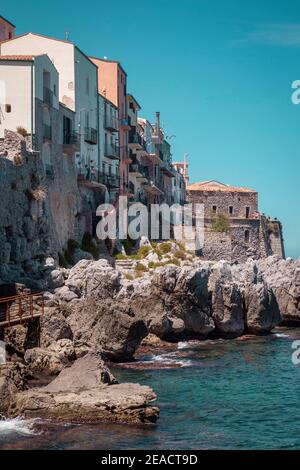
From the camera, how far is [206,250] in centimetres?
8025

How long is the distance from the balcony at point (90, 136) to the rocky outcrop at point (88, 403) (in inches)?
1291

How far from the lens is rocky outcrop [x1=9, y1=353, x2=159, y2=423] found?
22.3 metres

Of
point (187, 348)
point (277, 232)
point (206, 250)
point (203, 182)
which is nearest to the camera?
point (187, 348)

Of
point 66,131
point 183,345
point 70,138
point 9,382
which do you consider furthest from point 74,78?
point 9,382

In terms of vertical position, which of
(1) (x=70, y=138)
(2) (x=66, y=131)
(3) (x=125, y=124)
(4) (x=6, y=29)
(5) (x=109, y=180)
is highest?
(4) (x=6, y=29)

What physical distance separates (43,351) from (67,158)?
22970 millimetres

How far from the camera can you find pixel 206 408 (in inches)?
1008

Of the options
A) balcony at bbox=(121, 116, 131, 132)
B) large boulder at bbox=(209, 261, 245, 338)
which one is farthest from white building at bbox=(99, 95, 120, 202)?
large boulder at bbox=(209, 261, 245, 338)

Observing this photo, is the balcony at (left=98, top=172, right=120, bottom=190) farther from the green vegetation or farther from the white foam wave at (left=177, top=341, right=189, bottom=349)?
the green vegetation

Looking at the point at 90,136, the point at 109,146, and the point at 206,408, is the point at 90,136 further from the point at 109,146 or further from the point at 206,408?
the point at 206,408

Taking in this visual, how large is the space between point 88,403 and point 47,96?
28027 mm

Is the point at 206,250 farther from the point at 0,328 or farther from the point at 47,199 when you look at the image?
the point at 0,328

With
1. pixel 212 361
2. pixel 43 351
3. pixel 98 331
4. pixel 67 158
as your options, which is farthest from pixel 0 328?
pixel 67 158

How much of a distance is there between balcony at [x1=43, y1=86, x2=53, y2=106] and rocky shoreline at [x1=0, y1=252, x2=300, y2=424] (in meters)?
11.0
